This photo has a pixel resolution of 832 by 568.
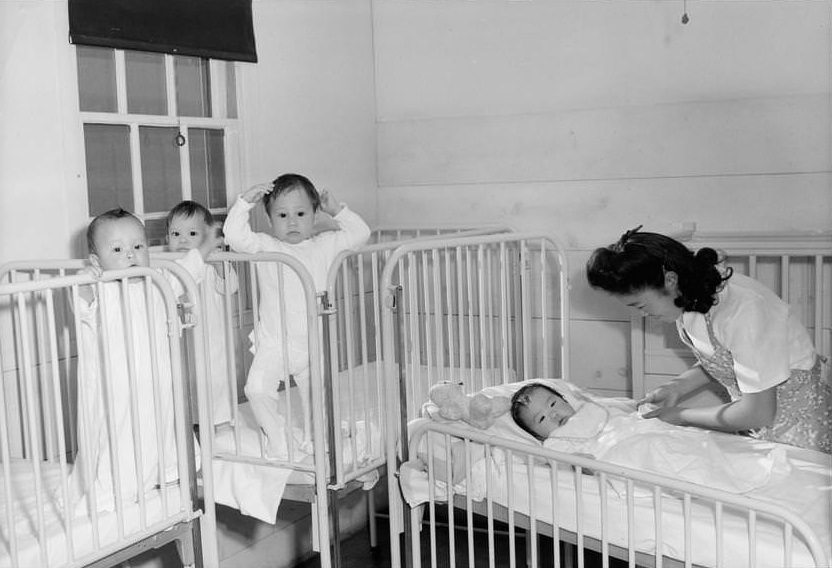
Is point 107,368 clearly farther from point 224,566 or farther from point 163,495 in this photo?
point 224,566

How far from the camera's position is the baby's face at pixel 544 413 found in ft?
8.02

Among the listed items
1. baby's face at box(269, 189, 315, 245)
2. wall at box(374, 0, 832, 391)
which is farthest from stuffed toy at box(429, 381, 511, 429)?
wall at box(374, 0, 832, 391)

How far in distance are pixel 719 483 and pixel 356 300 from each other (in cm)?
179

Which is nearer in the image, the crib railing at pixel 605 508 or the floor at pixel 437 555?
the crib railing at pixel 605 508

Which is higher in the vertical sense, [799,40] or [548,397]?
[799,40]

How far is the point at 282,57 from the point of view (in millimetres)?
3283

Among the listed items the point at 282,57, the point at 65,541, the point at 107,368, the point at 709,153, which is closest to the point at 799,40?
the point at 709,153

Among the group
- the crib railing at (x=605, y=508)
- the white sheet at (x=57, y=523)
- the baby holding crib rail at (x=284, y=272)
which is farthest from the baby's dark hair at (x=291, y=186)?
the white sheet at (x=57, y=523)

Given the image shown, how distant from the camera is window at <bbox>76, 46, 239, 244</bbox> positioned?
267cm

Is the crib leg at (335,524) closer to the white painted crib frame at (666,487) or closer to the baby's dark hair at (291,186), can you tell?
the white painted crib frame at (666,487)

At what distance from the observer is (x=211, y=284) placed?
8.51ft

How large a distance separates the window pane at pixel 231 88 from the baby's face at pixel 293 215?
45cm

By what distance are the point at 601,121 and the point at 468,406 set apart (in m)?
1.30

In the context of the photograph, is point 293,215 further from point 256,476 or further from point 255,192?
point 256,476
